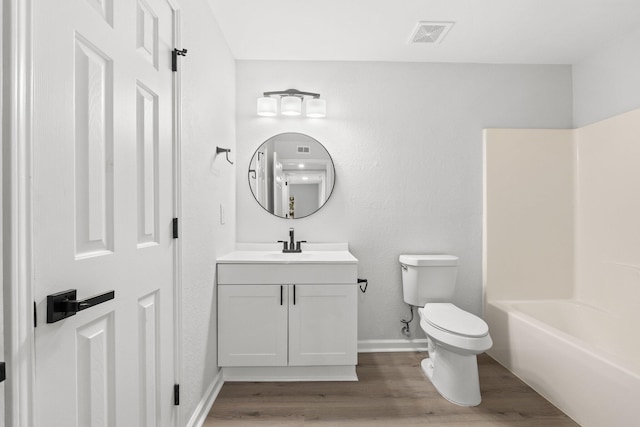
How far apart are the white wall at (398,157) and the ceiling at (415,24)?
176 millimetres

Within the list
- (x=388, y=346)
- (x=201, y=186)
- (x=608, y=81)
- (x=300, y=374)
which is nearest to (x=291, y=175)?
(x=201, y=186)

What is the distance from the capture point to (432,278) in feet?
8.57

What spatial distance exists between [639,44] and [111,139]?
3127 millimetres

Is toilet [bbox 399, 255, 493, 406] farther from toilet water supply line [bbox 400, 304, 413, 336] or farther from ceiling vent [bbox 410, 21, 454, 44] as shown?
ceiling vent [bbox 410, 21, 454, 44]

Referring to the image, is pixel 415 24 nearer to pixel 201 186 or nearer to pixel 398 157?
pixel 398 157

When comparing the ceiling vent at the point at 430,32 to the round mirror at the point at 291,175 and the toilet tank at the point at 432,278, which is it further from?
the toilet tank at the point at 432,278

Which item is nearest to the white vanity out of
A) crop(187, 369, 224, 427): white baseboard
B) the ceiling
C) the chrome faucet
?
crop(187, 369, 224, 427): white baseboard

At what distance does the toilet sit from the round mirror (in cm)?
91

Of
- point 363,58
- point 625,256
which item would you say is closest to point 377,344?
point 625,256

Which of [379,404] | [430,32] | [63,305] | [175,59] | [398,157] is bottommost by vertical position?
[379,404]

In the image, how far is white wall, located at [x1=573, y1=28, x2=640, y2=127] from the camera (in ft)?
7.67

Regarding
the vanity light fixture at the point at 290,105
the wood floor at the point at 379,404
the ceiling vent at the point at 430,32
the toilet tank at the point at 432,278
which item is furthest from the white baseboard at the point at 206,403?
the ceiling vent at the point at 430,32

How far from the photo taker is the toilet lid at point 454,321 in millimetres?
2009

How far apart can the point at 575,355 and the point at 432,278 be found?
0.95m
